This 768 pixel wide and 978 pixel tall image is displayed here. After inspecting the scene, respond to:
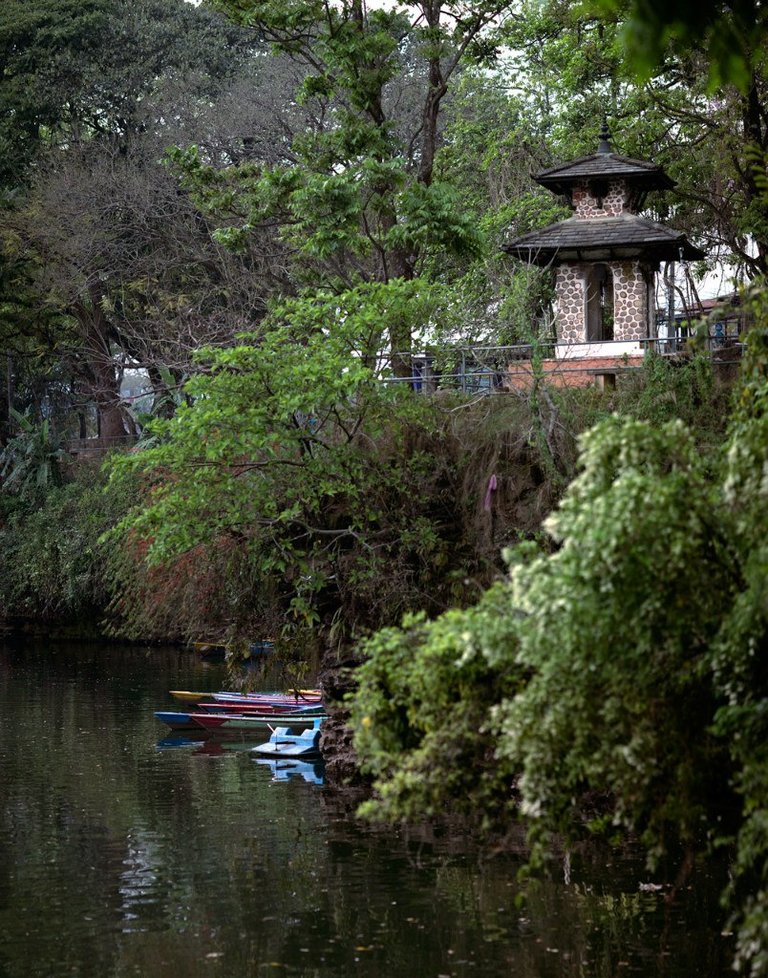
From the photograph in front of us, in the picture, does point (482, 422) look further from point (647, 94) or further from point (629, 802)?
point (629, 802)

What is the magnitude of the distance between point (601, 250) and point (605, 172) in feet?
4.26

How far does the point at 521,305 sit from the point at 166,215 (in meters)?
18.7

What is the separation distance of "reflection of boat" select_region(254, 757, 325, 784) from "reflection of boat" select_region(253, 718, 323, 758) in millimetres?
119

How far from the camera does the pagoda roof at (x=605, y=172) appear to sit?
77.3 feet

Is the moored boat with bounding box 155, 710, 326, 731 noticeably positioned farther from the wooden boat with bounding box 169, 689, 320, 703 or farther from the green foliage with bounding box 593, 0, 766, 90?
the green foliage with bounding box 593, 0, 766, 90

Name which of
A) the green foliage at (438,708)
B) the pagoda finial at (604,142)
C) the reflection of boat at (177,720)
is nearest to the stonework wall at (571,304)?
the pagoda finial at (604,142)

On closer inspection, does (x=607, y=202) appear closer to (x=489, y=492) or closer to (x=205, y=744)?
(x=489, y=492)

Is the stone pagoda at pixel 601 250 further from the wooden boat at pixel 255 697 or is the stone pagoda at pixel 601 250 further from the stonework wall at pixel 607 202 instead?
the wooden boat at pixel 255 697

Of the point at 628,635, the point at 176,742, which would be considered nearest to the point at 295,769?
the point at 176,742

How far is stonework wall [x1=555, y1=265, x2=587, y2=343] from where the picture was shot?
2369 cm

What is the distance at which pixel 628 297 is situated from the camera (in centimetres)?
2369

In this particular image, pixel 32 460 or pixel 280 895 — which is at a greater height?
pixel 32 460

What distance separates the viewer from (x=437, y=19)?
2673cm

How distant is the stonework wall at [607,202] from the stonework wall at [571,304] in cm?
100
